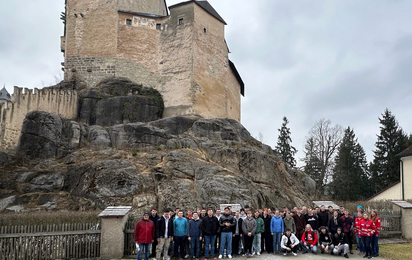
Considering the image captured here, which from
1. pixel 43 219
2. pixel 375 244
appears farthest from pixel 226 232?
pixel 43 219

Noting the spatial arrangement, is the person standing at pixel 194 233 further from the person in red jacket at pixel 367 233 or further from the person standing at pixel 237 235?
the person in red jacket at pixel 367 233

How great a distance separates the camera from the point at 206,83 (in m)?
26.2

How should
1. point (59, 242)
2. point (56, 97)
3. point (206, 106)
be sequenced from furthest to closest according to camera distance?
point (206, 106)
point (56, 97)
point (59, 242)

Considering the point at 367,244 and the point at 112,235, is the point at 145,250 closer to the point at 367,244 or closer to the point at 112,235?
the point at 112,235

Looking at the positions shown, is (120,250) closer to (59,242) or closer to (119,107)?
(59,242)

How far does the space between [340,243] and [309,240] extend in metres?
0.98

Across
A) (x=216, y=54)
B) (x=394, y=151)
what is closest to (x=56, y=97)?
(x=216, y=54)

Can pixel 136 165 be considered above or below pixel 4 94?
below

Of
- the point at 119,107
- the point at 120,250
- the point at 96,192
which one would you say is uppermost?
the point at 119,107

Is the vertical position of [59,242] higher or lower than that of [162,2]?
lower

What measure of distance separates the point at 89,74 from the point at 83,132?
652cm

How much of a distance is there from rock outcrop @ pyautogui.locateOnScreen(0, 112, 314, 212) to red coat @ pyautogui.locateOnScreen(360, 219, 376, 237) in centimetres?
681

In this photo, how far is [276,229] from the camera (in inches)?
435

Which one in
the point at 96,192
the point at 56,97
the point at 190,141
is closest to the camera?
the point at 96,192
